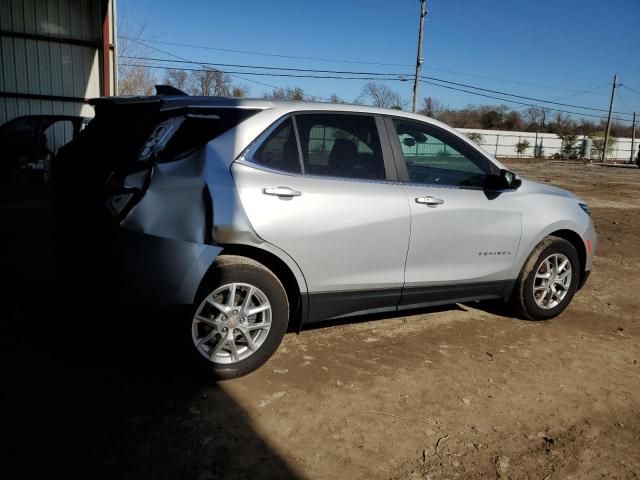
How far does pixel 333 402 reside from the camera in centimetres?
329

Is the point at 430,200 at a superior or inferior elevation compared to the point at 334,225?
superior

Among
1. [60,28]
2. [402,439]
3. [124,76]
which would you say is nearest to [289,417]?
[402,439]

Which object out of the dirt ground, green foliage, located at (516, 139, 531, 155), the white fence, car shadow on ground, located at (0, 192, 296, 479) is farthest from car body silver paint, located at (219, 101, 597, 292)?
green foliage, located at (516, 139, 531, 155)

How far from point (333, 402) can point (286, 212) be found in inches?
47.2

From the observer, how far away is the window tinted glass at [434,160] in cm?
417

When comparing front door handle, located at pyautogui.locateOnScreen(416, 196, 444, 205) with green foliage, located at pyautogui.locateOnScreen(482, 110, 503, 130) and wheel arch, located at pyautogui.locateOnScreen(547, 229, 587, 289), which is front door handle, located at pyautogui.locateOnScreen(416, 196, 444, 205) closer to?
wheel arch, located at pyautogui.locateOnScreen(547, 229, 587, 289)

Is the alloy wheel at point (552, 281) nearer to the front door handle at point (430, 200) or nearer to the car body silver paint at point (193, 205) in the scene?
the front door handle at point (430, 200)

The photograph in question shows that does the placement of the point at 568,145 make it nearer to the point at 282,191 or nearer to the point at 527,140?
the point at 527,140

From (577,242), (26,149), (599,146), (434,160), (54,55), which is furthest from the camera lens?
(599,146)

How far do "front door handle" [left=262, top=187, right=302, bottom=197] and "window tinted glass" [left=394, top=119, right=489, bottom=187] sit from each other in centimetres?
103

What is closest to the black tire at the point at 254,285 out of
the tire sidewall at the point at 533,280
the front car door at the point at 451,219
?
the front car door at the point at 451,219

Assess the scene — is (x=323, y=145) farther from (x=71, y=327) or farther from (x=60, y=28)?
(x=60, y=28)

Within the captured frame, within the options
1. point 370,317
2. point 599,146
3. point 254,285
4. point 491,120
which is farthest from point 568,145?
point 254,285

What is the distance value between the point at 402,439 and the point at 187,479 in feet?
3.71
